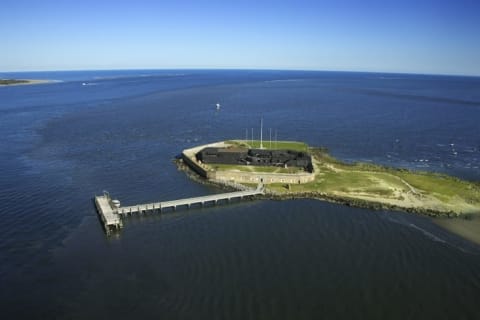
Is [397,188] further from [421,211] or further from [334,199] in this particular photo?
[334,199]

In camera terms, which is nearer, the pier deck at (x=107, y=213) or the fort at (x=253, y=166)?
the pier deck at (x=107, y=213)

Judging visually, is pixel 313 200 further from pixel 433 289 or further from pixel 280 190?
pixel 433 289

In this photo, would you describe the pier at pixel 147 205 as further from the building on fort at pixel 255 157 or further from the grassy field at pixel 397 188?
the building on fort at pixel 255 157

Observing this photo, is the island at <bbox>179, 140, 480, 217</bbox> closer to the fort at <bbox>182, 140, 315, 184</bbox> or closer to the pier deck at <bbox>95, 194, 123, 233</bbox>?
the fort at <bbox>182, 140, 315, 184</bbox>

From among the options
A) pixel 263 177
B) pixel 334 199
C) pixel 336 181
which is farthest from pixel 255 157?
pixel 334 199

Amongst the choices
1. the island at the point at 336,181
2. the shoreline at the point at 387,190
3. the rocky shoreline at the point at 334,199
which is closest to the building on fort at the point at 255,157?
the island at the point at 336,181

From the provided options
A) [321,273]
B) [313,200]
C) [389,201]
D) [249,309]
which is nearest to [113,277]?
[249,309]
